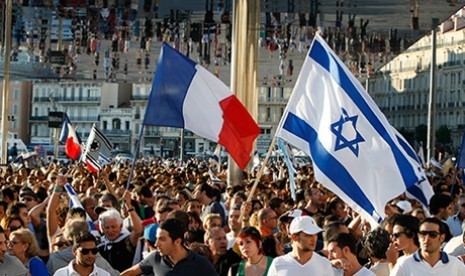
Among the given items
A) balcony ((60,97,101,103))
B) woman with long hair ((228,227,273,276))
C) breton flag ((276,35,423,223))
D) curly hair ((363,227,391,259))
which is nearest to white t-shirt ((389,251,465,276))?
curly hair ((363,227,391,259))

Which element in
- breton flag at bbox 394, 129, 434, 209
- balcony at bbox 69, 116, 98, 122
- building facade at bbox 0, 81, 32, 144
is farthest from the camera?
balcony at bbox 69, 116, 98, 122

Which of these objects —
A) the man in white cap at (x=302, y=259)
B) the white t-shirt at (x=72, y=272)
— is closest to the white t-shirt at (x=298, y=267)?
the man in white cap at (x=302, y=259)

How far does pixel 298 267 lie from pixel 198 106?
6370mm

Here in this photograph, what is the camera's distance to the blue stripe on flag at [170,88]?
14250 millimetres

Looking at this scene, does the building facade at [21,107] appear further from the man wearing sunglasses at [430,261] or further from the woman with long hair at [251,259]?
the man wearing sunglasses at [430,261]

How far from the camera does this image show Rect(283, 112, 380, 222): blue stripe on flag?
11.0 meters

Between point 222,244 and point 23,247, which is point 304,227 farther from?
point 23,247

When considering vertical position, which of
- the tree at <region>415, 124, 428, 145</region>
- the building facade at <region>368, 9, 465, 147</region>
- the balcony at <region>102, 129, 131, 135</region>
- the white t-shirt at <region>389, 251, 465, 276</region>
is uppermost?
the white t-shirt at <region>389, 251, 465, 276</region>

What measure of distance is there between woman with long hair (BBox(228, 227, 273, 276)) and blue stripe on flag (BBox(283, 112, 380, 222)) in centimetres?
134

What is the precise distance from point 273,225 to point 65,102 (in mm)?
140172

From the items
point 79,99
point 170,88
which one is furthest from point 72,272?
point 79,99

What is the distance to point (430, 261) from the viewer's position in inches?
360

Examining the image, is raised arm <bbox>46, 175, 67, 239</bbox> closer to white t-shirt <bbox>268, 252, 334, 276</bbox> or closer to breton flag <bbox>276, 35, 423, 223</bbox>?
breton flag <bbox>276, 35, 423, 223</bbox>

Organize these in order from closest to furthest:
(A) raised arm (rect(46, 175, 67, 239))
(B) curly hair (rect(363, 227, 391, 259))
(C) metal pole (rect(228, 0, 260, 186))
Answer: (B) curly hair (rect(363, 227, 391, 259))
(A) raised arm (rect(46, 175, 67, 239))
(C) metal pole (rect(228, 0, 260, 186))
